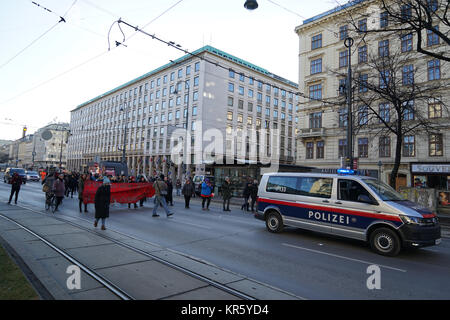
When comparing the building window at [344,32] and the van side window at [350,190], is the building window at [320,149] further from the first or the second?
the van side window at [350,190]

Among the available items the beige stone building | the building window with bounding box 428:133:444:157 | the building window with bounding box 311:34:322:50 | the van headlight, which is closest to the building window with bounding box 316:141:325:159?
the beige stone building

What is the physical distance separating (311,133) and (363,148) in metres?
6.06

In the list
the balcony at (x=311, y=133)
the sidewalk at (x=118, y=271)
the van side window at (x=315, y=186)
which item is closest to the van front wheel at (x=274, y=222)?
the van side window at (x=315, y=186)

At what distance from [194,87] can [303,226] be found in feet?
145

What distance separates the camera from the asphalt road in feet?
14.9

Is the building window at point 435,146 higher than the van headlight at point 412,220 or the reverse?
higher

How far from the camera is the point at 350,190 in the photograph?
754 cm

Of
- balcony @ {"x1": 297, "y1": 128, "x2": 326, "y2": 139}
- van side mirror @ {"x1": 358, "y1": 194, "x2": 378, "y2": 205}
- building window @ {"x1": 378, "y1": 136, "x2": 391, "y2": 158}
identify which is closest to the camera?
van side mirror @ {"x1": 358, "y1": 194, "x2": 378, "y2": 205}

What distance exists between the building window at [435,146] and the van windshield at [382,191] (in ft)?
77.0

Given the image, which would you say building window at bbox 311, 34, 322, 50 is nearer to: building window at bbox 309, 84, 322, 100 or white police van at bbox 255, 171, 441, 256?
building window at bbox 309, 84, 322, 100

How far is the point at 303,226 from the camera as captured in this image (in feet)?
27.6

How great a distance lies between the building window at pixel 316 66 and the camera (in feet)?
112

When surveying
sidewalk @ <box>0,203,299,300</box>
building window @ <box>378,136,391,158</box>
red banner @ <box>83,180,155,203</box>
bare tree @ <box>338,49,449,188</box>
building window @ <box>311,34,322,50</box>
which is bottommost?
sidewalk @ <box>0,203,299,300</box>
